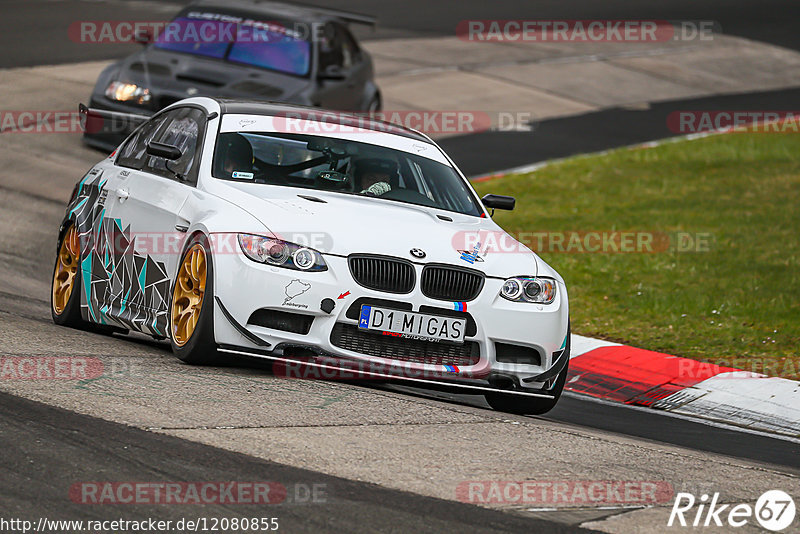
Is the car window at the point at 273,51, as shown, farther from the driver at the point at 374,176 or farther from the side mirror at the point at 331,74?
the driver at the point at 374,176

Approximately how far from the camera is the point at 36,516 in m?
4.54

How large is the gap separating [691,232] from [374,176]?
6759 mm

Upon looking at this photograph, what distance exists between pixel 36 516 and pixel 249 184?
346cm

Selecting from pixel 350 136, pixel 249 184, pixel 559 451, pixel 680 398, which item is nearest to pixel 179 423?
pixel 559 451

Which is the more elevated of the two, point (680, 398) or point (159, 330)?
point (159, 330)

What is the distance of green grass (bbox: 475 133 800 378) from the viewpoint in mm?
10469

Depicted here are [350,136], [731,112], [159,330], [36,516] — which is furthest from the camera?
[731,112]

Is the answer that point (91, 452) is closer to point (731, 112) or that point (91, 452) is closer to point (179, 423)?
point (179, 423)

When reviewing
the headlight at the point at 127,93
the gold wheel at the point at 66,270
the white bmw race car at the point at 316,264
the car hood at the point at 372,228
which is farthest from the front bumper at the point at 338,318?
the headlight at the point at 127,93

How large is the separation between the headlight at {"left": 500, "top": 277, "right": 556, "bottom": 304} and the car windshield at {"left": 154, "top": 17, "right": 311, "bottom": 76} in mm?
8116

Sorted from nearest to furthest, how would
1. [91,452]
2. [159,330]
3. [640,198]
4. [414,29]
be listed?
[91,452] → [159,330] → [640,198] → [414,29]

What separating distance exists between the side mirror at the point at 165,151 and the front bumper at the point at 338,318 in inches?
46.6

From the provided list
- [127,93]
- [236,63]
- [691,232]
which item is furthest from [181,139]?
[691,232]

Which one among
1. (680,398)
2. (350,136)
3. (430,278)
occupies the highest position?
(350,136)
